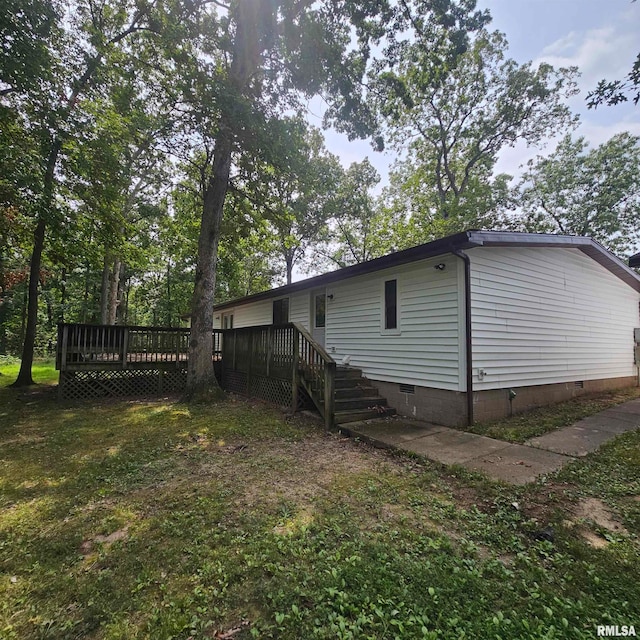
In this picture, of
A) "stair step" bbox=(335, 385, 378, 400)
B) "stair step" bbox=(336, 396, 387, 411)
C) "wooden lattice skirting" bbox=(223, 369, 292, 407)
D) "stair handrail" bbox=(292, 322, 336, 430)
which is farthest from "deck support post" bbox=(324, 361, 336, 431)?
"wooden lattice skirting" bbox=(223, 369, 292, 407)

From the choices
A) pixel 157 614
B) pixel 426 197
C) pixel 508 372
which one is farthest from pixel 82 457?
pixel 426 197

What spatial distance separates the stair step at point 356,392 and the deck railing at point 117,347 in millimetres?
5339

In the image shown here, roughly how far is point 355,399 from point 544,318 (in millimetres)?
4524

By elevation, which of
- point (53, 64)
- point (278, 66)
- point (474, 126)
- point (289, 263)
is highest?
point (474, 126)

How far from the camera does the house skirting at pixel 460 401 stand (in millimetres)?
5725

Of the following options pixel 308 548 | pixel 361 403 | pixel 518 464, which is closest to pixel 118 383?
pixel 361 403

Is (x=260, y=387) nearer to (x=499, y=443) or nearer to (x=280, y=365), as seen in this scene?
(x=280, y=365)

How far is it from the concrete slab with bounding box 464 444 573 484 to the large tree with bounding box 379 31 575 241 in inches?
640

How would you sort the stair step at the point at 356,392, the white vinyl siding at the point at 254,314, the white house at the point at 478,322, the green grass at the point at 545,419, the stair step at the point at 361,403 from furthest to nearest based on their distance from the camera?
the white vinyl siding at the point at 254,314 → the stair step at the point at 356,392 → the stair step at the point at 361,403 → the white house at the point at 478,322 → the green grass at the point at 545,419

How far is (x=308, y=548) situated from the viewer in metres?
2.36

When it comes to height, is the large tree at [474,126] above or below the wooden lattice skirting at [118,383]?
above

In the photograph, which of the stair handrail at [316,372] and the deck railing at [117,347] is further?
the deck railing at [117,347]

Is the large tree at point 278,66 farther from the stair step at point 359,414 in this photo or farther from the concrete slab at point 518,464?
the concrete slab at point 518,464

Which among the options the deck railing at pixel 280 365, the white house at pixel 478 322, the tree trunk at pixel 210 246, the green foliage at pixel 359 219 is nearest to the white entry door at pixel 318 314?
the white house at pixel 478 322
